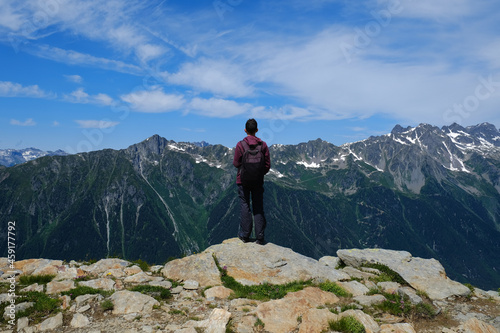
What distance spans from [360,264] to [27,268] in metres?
16.7

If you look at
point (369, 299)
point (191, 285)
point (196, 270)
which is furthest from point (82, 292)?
point (369, 299)

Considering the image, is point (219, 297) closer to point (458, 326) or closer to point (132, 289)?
point (132, 289)

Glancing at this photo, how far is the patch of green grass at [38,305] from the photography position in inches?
336

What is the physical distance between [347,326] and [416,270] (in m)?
8.30

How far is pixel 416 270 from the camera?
45.0 ft

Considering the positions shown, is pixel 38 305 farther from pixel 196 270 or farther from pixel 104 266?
pixel 196 270

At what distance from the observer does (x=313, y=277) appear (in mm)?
12641

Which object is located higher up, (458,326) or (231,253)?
(231,253)

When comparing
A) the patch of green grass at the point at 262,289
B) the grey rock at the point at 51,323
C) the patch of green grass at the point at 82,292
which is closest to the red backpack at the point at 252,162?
the patch of green grass at the point at 262,289

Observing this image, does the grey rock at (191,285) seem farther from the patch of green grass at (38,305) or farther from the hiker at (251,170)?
the patch of green grass at (38,305)

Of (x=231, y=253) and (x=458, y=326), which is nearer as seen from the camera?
(x=458, y=326)

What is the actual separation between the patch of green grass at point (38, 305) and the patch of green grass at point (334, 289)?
9.31m

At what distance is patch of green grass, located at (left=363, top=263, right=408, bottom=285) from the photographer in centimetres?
1289

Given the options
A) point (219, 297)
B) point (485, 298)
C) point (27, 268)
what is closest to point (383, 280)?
point (485, 298)
